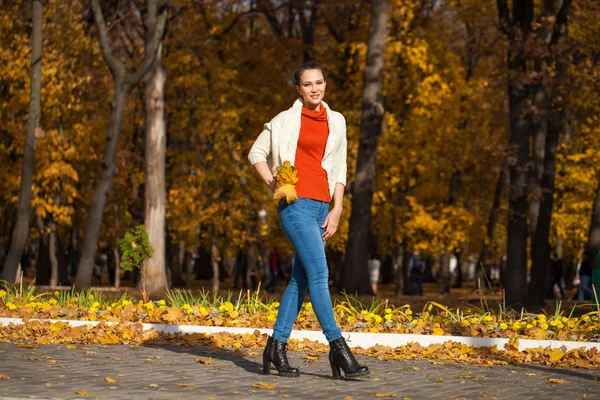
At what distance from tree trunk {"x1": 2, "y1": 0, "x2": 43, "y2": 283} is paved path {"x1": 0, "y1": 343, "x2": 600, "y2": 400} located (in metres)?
15.2

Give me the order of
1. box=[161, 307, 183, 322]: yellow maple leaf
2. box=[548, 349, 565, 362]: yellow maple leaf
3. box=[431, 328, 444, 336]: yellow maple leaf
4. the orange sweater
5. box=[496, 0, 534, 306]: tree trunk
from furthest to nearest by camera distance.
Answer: box=[496, 0, 534, 306]: tree trunk < box=[161, 307, 183, 322]: yellow maple leaf < box=[431, 328, 444, 336]: yellow maple leaf < box=[548, 349, 565, 362]: yellow maple leaf < the orange sweater

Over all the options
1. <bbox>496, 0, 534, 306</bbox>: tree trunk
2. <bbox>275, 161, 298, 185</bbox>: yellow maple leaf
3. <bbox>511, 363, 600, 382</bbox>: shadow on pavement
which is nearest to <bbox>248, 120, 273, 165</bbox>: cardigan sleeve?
<bbox>275, 161, 298, 185</bbox>: yellow maple leaf

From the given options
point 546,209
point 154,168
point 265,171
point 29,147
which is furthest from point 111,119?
point 265,171

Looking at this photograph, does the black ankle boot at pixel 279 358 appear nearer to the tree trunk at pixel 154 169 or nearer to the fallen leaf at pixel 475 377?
the fallen leaf at pixel 475 377

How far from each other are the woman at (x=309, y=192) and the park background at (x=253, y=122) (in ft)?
57.1

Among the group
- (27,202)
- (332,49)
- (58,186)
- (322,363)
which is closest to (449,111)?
(332,49)

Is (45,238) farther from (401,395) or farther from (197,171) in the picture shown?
(401,395)

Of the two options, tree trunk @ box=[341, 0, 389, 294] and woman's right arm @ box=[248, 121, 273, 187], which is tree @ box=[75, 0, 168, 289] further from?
woman's right arm @ box=[248, 121, 273, 187]

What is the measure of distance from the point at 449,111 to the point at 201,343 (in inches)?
1100

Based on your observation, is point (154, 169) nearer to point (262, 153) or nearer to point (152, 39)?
point (152, 39)

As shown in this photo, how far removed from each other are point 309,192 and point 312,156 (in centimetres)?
29

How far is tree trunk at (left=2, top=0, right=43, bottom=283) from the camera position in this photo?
24719 millimetres

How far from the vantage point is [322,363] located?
9438mm

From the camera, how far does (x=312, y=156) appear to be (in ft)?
27.2
